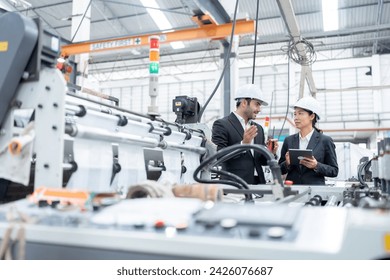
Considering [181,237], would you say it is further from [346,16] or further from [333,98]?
[333,98]

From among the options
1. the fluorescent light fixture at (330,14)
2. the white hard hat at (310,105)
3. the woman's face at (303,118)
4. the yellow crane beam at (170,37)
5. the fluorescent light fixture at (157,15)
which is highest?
the fluorescent light fixture at (330,14)

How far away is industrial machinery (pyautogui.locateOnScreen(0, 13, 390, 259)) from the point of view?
60cm

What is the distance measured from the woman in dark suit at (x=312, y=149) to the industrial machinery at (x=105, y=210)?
106cm

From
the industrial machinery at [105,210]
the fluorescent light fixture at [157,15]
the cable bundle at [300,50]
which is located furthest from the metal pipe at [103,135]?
the fluorescent light fixture at [157,15]

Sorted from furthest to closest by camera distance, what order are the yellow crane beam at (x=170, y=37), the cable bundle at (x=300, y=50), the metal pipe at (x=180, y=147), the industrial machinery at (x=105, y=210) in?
the yellow crane beam at (x=170, y=37)
the cable bundle at (x=300, y=50)
the metal pipe at (x=180, y=147)
the industrial machinery at (x=105, y=210)

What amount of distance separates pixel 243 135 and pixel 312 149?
53 centimetres

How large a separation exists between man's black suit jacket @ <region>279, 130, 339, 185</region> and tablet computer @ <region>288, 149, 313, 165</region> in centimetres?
14

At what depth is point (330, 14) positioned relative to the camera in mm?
8438

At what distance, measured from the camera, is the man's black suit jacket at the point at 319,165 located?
7.92 ft

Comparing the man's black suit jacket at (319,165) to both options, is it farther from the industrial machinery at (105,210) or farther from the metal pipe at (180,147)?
the industrial machinery at (105,210)

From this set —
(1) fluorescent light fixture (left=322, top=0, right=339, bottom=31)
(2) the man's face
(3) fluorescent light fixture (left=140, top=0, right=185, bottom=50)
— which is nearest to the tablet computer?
(2) the man's face
